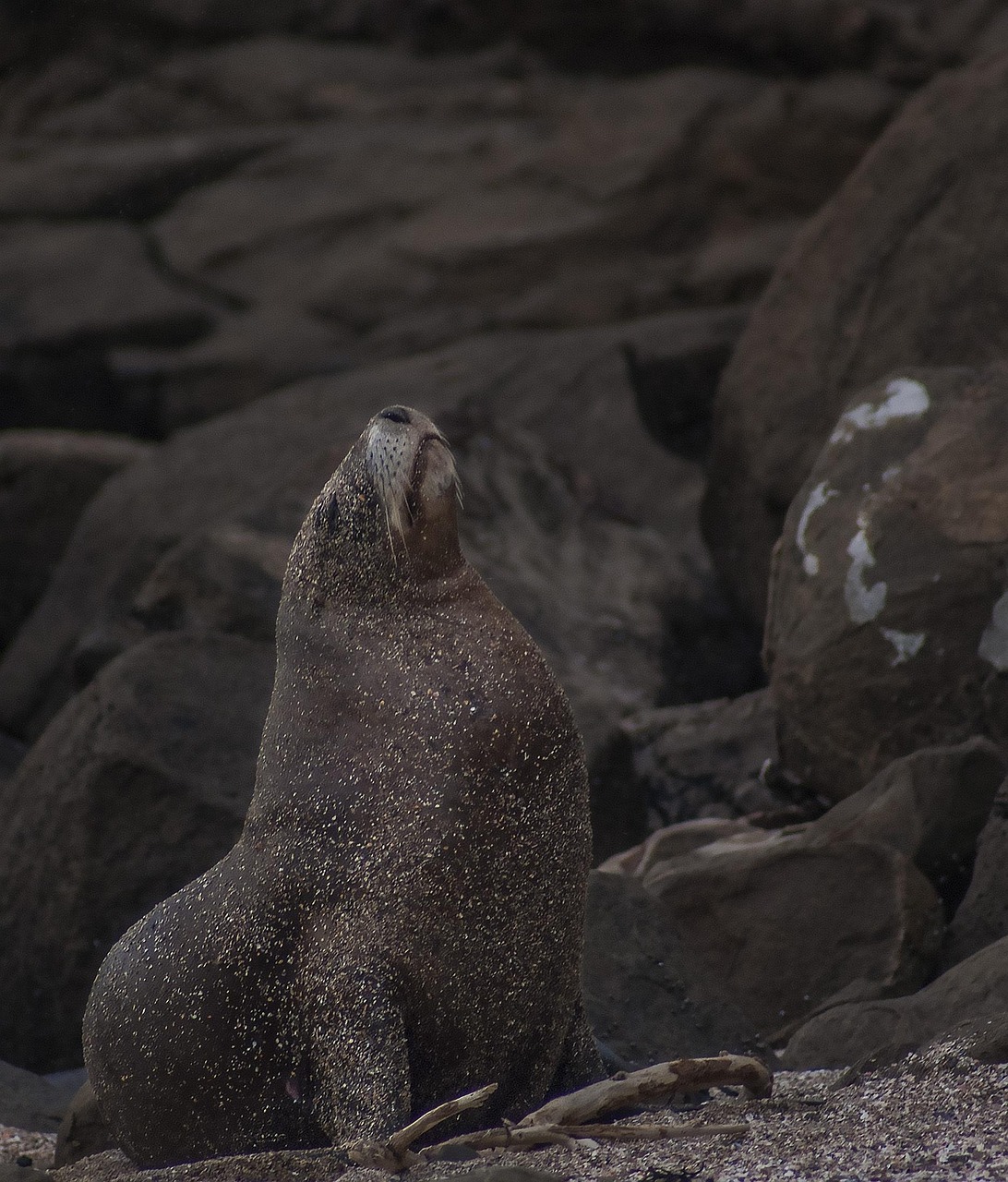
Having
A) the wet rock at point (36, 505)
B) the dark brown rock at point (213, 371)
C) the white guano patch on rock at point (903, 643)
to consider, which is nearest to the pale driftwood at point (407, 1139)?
the white guano patch on rock at point (903, 643)

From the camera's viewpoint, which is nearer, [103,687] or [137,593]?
[103,687]

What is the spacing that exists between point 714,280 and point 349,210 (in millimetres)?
3119

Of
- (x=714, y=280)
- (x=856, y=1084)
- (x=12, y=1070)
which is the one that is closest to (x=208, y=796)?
(x=12, y=1070)

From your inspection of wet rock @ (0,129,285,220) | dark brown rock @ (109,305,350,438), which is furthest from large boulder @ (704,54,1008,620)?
wet rock @ (0,129,285,220)

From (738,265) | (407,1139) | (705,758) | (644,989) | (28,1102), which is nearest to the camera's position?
(407,1139)

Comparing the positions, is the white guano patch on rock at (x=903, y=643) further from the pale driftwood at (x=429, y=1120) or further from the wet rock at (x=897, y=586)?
the pale driftwood at (x=429, y=1120)

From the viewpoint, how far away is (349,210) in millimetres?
14398

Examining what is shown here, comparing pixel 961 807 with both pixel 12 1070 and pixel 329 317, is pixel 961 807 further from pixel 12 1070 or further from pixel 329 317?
pixel 329 317

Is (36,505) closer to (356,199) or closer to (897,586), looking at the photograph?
(356,199)

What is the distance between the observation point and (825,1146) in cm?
288

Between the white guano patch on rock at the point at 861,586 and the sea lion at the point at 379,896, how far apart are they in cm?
240

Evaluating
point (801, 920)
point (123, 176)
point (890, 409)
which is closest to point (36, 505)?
point (123, 176)

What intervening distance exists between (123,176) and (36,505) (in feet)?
16.2

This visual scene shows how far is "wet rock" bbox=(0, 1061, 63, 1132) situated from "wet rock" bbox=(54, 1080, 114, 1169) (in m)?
0.49
